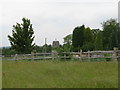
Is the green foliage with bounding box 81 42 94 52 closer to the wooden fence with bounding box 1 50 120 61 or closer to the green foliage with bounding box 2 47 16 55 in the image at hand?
the green foliage with bounding box 2 47 16 55

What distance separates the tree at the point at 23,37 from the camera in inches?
1144

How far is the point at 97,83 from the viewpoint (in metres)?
6.28

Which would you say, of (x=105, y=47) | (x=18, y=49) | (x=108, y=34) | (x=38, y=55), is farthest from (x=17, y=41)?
(x=108, y=34)

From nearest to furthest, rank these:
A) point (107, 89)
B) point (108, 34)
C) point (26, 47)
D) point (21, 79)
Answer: point (107, 89)
point (21, 79)
point (26, 47)
point (108, 34)

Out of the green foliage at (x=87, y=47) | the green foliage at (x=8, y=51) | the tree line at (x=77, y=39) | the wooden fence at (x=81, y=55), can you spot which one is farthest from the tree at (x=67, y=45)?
the green foliage at (x=8, y=51)

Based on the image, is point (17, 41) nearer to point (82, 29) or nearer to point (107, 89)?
point (82, 29)

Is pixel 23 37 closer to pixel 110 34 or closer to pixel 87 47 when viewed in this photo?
pixel 87 47

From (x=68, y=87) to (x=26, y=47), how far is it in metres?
23.5

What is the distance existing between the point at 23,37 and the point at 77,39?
14.6 metres

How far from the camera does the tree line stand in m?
29.1

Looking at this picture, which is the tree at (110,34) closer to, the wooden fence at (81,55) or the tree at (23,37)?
the tree at (23,37)

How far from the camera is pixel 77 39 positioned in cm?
4200

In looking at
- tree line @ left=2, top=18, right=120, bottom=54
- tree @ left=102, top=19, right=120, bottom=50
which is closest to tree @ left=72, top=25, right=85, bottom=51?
tree line @ left=2, top=18, right=120, bottom=54

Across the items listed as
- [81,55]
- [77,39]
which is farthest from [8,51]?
[77,39]
